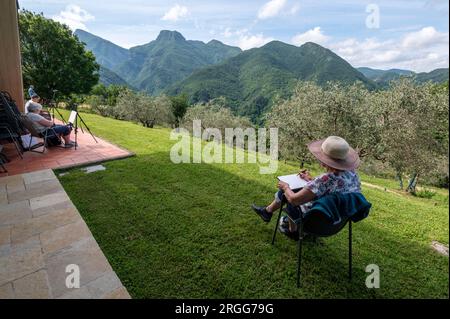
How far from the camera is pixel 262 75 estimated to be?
95.8m

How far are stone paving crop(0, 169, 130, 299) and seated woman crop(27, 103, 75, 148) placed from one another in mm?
2318

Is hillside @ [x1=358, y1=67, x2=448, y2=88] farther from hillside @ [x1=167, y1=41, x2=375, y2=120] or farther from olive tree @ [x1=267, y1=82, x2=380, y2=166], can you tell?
hillside @ [x1=167, y1=41, x2=375, y2=120]

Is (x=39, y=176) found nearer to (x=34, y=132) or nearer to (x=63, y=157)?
(x=63, y=157)

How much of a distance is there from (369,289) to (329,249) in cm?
63

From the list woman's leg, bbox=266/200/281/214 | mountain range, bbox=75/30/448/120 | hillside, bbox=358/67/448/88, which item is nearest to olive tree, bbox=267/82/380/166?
hillside, bbox=358/67/448/88

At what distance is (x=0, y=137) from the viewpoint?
17.7 ft

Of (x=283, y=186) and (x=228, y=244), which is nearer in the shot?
(x=283, y=186)

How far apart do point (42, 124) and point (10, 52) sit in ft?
9.60

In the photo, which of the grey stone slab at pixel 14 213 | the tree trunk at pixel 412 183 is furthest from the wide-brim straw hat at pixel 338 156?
the tree trunk at pixel 412 183

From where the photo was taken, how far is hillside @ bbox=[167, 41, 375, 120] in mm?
79812

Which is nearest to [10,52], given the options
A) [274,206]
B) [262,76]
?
[274,206]

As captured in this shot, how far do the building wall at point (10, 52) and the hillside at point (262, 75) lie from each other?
63.4 meters

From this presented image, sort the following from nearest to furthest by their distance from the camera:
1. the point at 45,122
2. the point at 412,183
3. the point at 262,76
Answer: the point at 45,122, the point at 412,183, the point at 262,76

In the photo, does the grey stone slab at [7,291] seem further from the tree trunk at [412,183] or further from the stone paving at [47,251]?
the tree trunk at [412,183]
